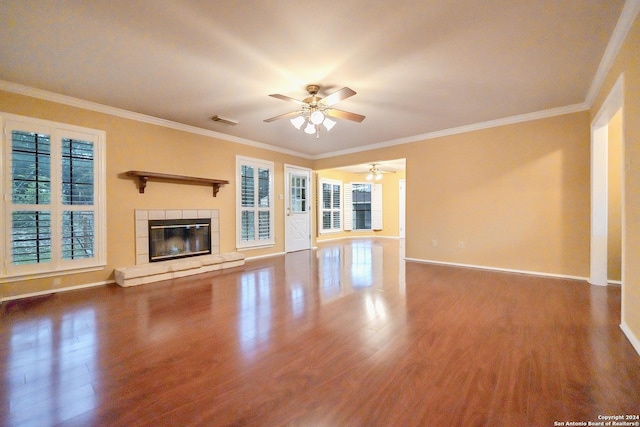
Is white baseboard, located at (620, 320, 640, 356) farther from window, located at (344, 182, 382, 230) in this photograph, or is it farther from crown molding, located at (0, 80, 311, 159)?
window, located at (344, 182, 382, 230)

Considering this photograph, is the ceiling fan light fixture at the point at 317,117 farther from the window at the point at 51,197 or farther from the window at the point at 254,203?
the window at the point at 51,197

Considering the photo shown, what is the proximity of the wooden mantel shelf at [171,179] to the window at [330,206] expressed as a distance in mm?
4119

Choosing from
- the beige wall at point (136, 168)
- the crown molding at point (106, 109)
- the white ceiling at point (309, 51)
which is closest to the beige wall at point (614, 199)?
the white ceiling at point (309, 51)

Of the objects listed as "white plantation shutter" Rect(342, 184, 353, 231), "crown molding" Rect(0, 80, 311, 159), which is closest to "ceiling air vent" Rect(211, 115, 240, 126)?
"crown molding" Rect(0, 80, 311, 159)

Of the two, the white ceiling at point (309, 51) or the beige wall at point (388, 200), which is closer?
the white ceiling at point (309, 51)

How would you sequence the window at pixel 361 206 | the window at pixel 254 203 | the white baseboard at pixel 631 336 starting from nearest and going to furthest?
the white baseboard at pixel 631 336, the window at pixel 254 203, the window at pixel 361 206

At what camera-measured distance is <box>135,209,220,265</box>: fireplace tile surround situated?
432 cm

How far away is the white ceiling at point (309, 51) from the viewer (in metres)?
2.09

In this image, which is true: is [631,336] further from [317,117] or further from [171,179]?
[171,179]

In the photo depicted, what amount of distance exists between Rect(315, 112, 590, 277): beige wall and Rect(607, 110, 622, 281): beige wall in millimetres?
289

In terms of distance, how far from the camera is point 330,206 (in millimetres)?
9562

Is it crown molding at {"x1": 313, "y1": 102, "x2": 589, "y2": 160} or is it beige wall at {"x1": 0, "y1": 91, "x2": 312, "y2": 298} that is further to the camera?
crown molding at {"x1": 313, "y1": 102, "x2": 589, "y2": 160}

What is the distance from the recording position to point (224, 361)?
74.7 inches

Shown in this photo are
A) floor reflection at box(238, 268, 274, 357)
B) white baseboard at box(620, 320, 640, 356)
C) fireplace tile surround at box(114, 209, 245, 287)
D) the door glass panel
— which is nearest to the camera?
white baseboard at box(620, 320, 640, 356)
